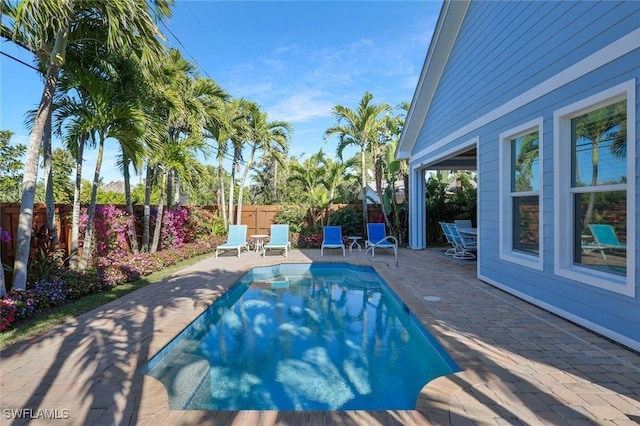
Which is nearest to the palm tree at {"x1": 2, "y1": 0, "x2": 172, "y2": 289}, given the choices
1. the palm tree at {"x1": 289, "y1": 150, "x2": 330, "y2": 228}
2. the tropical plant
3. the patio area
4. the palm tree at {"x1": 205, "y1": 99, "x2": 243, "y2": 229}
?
the patio area

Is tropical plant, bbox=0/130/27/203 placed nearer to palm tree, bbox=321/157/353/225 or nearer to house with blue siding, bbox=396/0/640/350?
palm tree, bbox=321/157/353/225

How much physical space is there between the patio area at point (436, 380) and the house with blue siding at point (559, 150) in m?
0.61

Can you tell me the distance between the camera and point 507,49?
252 inches

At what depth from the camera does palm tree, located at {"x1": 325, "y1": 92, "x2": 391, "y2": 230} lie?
1322cm

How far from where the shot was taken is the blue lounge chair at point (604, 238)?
416 cm

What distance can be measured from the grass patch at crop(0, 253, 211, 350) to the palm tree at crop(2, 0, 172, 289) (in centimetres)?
76

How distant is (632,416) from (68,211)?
10.4 meters

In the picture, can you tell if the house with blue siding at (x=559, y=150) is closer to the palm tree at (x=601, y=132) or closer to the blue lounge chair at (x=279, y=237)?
the palm tree at (x=601, y=132)

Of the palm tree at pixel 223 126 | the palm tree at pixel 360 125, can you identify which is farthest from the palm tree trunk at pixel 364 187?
the palm tree at pixel 223 126

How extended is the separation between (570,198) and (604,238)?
730 millimetres

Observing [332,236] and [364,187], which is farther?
A: [364,187]

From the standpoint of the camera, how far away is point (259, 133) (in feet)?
48.7

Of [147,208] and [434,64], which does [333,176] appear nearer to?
[434,64]

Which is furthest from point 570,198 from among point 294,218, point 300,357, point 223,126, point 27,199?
point 223,126
